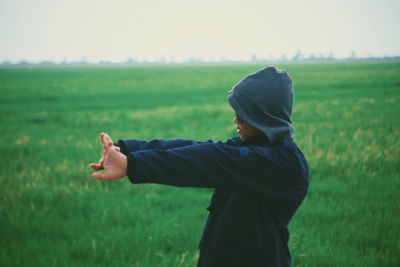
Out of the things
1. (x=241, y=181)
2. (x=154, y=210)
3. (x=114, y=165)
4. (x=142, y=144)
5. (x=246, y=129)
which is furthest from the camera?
(x=154, y=210)

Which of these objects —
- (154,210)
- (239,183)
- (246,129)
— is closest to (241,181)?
(239,183)

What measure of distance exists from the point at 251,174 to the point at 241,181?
0.14 feet

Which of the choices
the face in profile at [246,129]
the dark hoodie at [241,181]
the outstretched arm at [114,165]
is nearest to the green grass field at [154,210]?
the dark hoodie at [241,181]

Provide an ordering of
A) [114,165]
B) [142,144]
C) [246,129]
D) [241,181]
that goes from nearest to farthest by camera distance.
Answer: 1. [114,165]
2. [241,181]
3. [246,129]
4. [142,144]

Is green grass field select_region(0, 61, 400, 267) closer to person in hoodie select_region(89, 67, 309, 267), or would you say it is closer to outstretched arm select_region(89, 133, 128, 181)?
person in hoodie select_region(89, 67, 309, 267)

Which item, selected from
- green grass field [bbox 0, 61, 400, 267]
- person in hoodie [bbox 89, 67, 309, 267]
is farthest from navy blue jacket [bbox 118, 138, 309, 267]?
green grass field [bbox 0, 61, 400, 267]

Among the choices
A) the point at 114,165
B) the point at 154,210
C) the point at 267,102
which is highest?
the point at 267,102

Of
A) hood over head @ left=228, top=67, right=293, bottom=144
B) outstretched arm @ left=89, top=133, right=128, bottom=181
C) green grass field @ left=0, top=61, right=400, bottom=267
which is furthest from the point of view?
green grass field @ left=0, top=61, right=400, bottom=267

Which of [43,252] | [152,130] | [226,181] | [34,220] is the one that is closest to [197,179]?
[226,181]

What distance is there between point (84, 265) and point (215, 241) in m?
1.69

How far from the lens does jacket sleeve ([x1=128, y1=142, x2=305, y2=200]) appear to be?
41.4 inches

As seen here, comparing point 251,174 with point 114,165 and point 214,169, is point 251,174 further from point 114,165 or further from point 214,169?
point 114,165

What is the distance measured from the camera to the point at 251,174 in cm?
119

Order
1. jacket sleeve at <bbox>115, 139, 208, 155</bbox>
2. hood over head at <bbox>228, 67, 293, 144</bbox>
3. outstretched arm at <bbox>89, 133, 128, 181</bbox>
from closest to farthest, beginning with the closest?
1. outstretched arm at <bbox>89, 133, 128, 181</bbox>
2. hood over head at <bbox>228, 67, 293, 144</bbox>
3. jacket sleeve at <bbox>115, 139, 208, 155</bbox>
